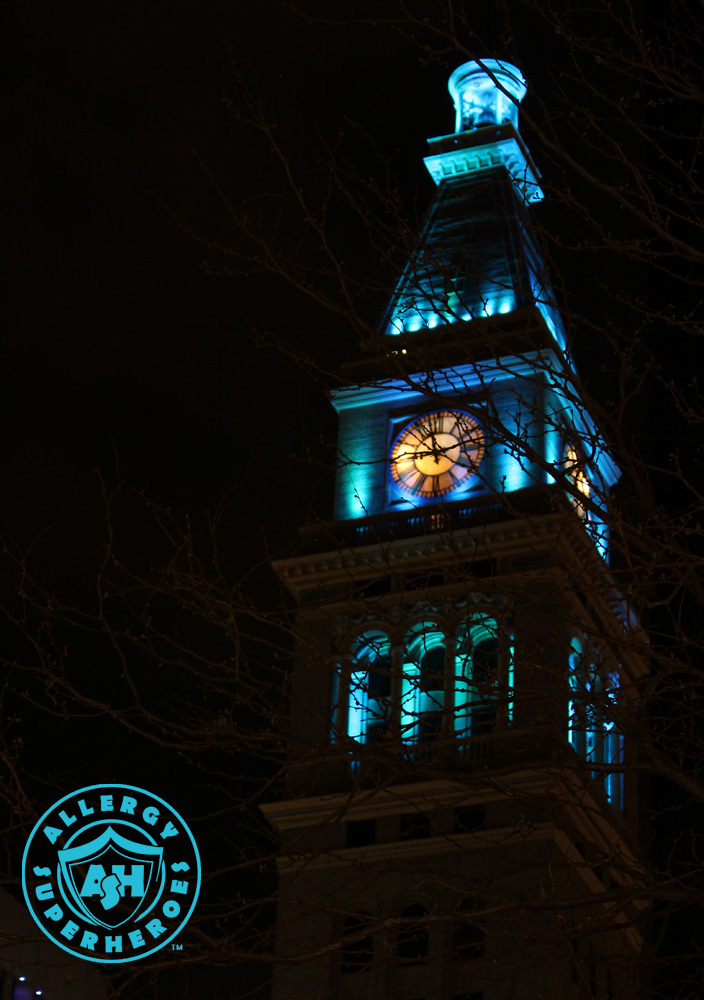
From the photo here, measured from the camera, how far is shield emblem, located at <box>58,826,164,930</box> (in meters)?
29.9

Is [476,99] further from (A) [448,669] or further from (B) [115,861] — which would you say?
(B) [115,861]

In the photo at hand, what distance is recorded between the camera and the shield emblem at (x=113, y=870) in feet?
98.2

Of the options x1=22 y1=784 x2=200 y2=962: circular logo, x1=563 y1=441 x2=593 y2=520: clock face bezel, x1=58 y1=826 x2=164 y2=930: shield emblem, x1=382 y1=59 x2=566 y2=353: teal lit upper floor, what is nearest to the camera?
x1=563 y1=441 x2=593 y2=520: clock face bezel

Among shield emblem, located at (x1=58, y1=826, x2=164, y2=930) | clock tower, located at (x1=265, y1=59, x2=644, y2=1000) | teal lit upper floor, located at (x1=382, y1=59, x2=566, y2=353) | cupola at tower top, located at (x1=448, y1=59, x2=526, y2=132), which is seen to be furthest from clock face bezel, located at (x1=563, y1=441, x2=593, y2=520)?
cupola at tower top, located at (x1=448, y1=59, x2=526, y2=132)

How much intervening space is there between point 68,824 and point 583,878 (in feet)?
79.6

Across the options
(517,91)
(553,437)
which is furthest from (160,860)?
(517,91)

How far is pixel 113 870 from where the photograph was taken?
30625 mm

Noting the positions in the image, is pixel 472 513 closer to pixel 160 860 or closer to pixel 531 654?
pixel 160 860

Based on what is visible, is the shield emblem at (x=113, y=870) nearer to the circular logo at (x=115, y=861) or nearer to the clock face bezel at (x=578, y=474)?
the circular logo at (x=115, y=861)

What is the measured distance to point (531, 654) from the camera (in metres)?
18.9

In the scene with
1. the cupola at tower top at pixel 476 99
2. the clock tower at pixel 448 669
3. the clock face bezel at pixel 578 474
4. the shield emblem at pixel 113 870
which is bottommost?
the shield emblem at pixel 113 870

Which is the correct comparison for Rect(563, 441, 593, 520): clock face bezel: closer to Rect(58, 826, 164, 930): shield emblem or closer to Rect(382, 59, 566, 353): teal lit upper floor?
Rect(58, 826, 164, 930): shield emblem

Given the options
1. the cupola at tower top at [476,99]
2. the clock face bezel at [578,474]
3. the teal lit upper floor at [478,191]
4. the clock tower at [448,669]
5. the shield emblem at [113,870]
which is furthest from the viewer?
A: the cupola at tower top at [476,99]

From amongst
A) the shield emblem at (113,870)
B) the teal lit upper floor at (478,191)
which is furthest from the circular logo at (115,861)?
the teal lit upper floor at (478,191)
